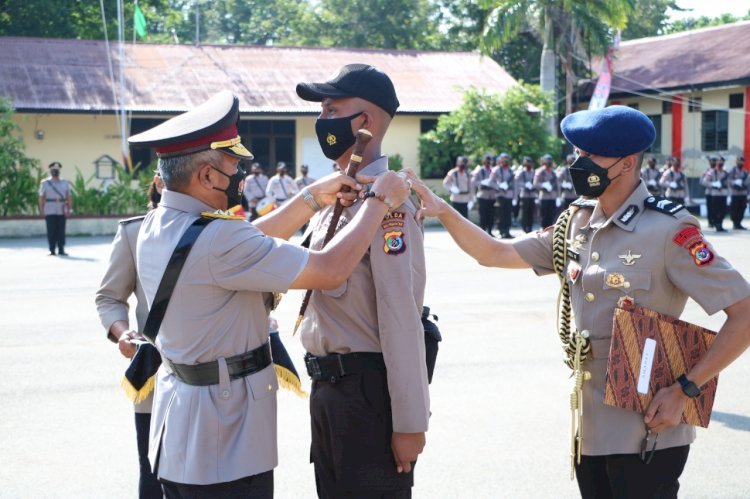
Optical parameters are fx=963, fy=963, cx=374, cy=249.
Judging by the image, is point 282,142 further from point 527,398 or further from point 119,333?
point 119,333

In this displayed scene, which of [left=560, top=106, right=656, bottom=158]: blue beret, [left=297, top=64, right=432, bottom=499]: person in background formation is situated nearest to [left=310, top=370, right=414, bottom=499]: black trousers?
[left=297, top=64, right=432, bottom=499]: person in background formation

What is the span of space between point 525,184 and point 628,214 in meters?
22.0

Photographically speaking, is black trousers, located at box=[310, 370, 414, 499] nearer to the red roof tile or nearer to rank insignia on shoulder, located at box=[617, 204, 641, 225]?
rank insignia on shoulder, located at box=[617, 204, 641, 225]

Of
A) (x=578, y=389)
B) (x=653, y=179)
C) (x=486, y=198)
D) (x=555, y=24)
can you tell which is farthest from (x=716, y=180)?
(x=578, y=389)

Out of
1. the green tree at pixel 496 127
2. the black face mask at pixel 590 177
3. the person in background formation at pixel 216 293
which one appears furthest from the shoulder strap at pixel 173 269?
the green tree at pixel 496 127

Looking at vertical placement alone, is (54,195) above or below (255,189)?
above

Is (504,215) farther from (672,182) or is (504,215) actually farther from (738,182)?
(738,182)

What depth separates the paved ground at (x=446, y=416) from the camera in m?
5.52

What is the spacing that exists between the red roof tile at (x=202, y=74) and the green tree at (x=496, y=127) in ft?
4.15

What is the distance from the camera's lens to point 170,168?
3.31m

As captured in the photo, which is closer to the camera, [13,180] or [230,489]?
[230,489]

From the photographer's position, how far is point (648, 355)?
330cm

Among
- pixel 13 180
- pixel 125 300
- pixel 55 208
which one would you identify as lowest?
pixel 13 180

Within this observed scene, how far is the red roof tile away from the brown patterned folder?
1022 inches
